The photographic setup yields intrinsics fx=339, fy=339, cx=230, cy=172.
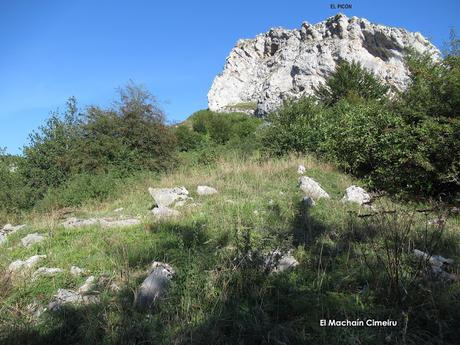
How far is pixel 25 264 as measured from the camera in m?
4.22

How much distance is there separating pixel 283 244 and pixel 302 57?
73.8m

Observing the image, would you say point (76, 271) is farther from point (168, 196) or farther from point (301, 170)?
point (301, 170)

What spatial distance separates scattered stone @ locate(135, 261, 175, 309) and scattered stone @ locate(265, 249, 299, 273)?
36.1 inches

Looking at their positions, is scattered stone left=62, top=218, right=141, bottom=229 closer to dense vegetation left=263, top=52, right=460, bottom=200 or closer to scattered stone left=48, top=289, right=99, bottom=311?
scattered stone left=48, top=289, right=99, bottom=311

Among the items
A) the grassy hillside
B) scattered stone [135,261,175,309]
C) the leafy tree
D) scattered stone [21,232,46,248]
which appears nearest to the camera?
the grassy hillside

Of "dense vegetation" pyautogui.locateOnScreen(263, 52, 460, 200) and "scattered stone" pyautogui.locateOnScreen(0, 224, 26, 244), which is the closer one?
"scattered stone" pyautogui.locateOnScreen(0, 224, 26, 244)

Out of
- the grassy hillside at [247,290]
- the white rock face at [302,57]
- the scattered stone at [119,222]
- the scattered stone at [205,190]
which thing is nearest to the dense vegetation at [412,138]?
the grassy hillside at [247,290]

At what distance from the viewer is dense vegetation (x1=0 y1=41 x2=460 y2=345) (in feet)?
8.39

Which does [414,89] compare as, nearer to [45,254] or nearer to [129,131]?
[45,254]

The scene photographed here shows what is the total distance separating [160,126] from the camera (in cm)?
1534

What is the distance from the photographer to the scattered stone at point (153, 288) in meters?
2.92

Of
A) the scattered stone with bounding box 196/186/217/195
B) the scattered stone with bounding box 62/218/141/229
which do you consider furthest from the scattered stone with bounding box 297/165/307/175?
the scattered stone with bounding box 62/218/141/229

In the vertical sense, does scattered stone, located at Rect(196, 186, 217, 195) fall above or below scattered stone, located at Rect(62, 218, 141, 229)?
above

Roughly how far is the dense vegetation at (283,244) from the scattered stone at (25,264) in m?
0.13
